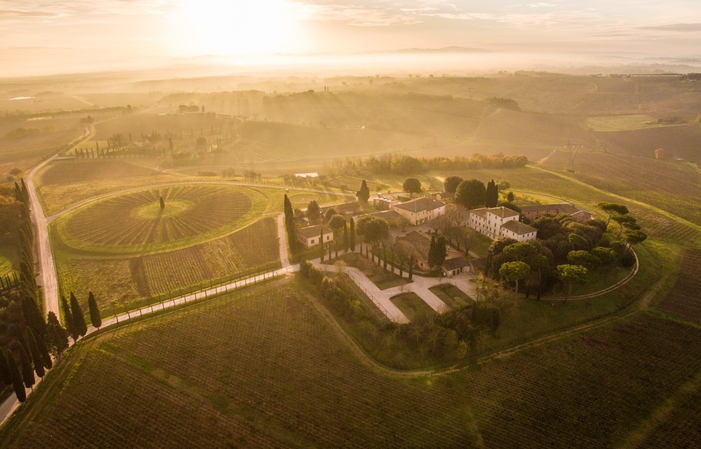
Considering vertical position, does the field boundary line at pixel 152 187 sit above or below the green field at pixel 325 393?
above

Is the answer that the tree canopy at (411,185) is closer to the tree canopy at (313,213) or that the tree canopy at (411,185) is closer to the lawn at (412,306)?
the tree canopy at (313,213)

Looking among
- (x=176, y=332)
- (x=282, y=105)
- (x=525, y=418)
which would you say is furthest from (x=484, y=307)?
(x=282, y=105)

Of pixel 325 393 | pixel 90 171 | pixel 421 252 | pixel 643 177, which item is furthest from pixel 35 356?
pixel 643 177

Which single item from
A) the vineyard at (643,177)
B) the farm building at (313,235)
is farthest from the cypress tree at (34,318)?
the vineyard at (643,177)

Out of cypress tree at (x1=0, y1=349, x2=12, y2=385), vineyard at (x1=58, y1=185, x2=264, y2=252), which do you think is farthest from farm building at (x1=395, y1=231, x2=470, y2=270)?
cypress tree at (x1=0, y1=349, x2=12, y2=385)

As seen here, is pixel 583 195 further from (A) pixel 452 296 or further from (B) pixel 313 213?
(B) pixel 313 213

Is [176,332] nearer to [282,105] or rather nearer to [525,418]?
[525,418]
